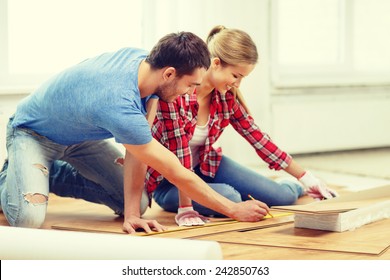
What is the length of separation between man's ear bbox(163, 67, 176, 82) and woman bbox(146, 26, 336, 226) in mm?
354

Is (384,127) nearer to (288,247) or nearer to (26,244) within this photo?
(288,247)

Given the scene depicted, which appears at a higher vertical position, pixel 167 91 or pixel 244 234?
pixel 167 91

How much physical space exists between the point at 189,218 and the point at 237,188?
0.49 meters

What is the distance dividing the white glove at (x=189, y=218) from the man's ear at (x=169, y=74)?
0.62 m

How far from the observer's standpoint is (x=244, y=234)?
9.65 feet

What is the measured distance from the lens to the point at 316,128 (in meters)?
5.71

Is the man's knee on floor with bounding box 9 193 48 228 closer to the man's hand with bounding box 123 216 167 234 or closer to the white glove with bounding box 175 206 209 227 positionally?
the man's hand with bounding box 123 216 167 234

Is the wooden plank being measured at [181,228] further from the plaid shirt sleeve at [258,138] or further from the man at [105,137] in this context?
the plaid shirt sleeve at [258,138]

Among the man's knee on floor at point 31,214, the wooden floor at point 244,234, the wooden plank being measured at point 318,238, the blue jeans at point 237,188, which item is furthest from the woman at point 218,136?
the man's knee on floor at point 31,214

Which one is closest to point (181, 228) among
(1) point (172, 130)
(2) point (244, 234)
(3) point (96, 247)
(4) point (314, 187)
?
(2) point (244, 234)

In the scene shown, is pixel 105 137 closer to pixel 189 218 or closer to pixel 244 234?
pixel 189 218

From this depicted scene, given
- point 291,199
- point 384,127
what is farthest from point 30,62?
point 384,127

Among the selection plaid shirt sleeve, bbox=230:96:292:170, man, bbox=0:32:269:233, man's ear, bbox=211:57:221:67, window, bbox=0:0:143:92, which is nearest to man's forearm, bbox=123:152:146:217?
man, bbox=0:32:269:233

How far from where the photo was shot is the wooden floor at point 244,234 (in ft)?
8.58
